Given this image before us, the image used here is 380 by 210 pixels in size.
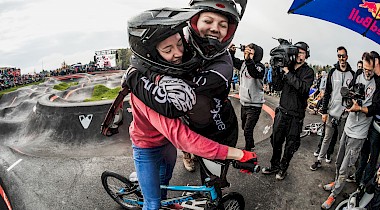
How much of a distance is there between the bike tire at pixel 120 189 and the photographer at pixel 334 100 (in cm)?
332

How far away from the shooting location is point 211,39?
7.39 feet

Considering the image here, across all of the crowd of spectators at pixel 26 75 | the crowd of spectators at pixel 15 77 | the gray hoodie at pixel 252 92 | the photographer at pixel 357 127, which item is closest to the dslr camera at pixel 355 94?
the photographer at pixel 357 127

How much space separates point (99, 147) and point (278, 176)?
180 inches

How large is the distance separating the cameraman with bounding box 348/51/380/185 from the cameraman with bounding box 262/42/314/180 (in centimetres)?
74

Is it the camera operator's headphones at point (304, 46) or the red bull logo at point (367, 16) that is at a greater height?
the red bull logo at point (367, 16)

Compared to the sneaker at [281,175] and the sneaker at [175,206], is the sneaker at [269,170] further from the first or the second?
the sneaker at [175,206]

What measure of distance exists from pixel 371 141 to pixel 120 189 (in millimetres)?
4047

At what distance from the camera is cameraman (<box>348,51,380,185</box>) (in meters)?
3.66

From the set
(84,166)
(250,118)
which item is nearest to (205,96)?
(250,118)

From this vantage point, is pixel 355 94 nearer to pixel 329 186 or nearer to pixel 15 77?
pixel 329 186

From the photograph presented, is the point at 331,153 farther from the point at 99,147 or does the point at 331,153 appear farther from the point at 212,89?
the point at 99,147

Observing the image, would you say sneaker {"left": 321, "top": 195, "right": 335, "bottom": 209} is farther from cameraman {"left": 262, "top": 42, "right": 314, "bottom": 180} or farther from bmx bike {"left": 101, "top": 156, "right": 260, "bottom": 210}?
bmx bike {"left": 101, "top": 156, "right": 260, "bottom": 210}

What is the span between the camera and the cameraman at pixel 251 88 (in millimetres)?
4566

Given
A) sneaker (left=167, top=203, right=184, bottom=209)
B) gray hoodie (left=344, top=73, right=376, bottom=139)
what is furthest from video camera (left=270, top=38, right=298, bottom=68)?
sneaker (left=167, top=203, right=184, bottom=209)
